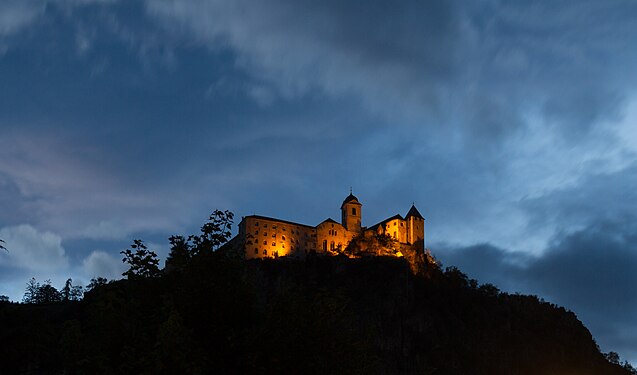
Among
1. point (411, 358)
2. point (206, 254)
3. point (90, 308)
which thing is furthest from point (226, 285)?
point (411, 358)

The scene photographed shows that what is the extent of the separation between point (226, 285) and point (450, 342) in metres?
104

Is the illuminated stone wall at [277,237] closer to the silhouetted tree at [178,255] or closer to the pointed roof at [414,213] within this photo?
the pointed roof at [414,213]

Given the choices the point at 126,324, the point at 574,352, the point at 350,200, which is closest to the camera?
the point at 126,324

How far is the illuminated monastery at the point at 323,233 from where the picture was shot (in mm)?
135000

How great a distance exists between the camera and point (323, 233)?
459ft

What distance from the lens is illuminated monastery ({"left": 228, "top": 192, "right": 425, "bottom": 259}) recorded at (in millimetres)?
135000

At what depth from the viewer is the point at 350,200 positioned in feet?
486

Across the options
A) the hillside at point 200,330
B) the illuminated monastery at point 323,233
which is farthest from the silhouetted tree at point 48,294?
the hillside at point 200,330

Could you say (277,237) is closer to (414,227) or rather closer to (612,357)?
(414,227)

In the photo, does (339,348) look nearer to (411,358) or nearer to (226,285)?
(226,285)

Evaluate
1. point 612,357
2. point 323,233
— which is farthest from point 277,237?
point 612,357

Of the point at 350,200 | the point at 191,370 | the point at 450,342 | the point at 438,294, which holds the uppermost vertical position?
the point at 350,200

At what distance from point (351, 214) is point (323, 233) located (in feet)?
32.0

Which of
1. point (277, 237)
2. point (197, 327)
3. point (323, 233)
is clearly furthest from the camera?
point (323, 233)
